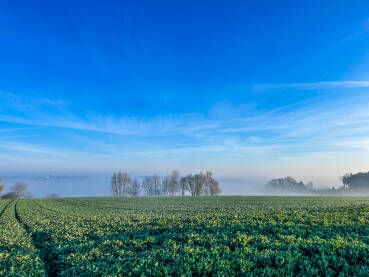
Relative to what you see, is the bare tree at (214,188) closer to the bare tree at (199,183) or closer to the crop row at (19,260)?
the bare tree at (199,183)

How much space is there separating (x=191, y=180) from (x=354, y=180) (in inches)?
4681

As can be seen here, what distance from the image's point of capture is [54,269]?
460 inches

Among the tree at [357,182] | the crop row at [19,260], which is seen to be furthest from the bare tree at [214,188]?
the crop row at [19,260]

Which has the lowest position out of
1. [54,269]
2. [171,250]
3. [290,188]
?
[290,188]

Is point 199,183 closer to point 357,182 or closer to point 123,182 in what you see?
point 123,182

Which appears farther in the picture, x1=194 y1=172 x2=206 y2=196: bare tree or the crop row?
x1=194 y1=172 x2=206 y2=196: bare tree

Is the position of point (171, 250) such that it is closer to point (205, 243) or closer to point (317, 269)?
point (205, 243)

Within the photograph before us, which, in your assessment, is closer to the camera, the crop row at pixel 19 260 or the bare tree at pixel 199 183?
the crop row at pixel 19 260

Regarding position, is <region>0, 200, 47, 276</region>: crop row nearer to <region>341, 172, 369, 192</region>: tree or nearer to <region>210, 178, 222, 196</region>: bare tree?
<region>210, 178, 222, 196</region>: bare tree

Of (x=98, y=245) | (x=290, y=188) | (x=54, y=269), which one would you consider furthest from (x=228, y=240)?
(x=290, y=188)

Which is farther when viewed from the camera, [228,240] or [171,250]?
[228,240]

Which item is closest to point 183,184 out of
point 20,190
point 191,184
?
point 191,184

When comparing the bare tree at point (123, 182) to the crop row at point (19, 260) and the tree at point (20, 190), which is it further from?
the crop row at point (19, 260)

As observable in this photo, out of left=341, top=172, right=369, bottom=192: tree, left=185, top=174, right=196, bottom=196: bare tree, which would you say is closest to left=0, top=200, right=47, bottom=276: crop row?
left=185, top=174, right=196, bottom=196: bare tree
